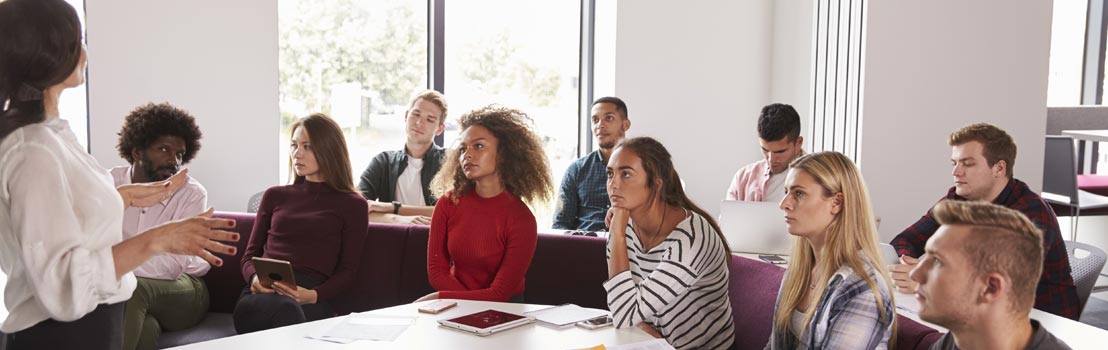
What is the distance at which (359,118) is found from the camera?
6430mm

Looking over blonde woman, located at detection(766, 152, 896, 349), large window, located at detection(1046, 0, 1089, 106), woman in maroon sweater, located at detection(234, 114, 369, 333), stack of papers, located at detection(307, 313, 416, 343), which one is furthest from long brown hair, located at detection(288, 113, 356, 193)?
large window, located at detection(1046, 0, 1089, 106)

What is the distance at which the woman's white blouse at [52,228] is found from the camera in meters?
2.04

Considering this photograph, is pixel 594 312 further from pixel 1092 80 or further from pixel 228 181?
pixel 1092 80

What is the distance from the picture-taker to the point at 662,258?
3.02 metres

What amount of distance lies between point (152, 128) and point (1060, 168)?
17.4 ft

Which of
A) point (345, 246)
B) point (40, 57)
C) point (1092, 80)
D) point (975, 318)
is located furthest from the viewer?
point (1092, 80)

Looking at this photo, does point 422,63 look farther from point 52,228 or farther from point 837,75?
point 52,228

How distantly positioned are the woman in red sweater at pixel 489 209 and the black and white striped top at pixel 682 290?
1.86 feet

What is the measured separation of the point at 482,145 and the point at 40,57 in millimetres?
1848

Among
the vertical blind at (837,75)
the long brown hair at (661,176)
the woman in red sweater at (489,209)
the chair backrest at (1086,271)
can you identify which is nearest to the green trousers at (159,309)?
the woman in red sweater at (489,209)

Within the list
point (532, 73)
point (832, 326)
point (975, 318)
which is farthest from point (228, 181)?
point (975, 318)

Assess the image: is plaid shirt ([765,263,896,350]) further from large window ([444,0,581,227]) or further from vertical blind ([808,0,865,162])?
large window ([444,0,581,227])

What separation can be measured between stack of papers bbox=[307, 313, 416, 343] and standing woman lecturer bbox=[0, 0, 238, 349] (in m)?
0.67

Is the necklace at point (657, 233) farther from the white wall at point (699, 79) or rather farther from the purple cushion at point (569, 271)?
the white wall at point (699, 79)
